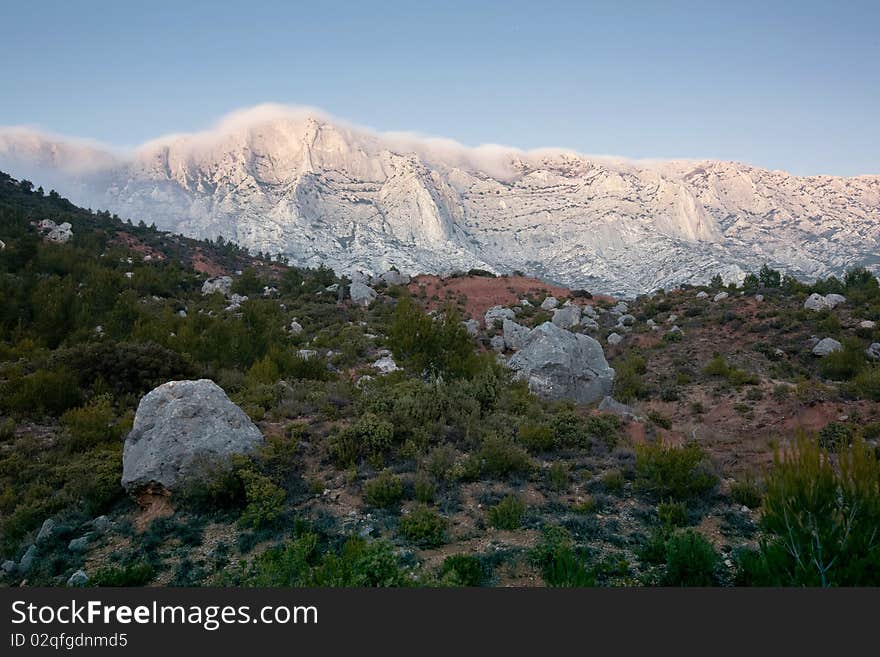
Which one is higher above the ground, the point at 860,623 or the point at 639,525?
the point at 860,623

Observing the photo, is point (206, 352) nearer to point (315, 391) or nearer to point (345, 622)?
point (315, 391)

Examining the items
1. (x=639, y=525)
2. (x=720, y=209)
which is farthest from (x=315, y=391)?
(x=720, y=209)

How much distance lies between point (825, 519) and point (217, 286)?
148 ft

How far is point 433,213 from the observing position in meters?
122

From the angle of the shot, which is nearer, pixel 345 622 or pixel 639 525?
pixel 345 622

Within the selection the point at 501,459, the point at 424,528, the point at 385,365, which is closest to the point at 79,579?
the point at 424,528

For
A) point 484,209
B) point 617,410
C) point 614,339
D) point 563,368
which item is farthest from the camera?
point 484,209

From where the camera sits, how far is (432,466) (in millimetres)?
8883

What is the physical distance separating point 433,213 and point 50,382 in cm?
11378

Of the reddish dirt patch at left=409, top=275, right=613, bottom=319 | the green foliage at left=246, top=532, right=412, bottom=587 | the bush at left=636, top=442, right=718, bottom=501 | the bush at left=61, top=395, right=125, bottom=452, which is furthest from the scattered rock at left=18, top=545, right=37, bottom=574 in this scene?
the reddish dirt patch at left=409, top=275, right=613, bottom=319

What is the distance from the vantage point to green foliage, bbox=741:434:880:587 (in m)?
4.25

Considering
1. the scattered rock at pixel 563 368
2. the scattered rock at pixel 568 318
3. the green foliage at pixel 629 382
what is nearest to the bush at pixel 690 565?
the scattered rock at pixel 563 368

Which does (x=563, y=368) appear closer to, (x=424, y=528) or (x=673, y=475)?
(x=673, y=475)

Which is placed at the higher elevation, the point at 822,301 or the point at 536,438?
the point at 822,301
